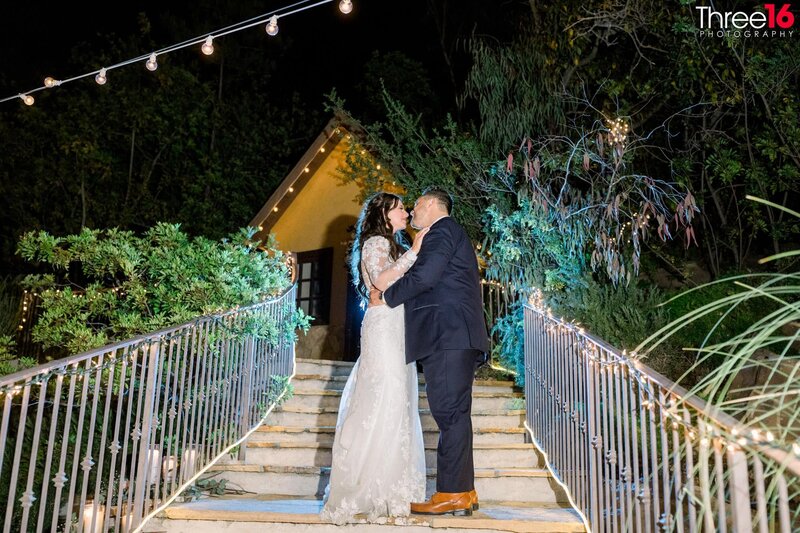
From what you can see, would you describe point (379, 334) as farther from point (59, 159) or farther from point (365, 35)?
point (365, 35)

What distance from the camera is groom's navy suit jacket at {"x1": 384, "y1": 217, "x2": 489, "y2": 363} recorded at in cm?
372

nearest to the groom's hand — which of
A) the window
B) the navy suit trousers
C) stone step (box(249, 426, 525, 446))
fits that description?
the navy suit trousers

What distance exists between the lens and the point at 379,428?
3.73 m

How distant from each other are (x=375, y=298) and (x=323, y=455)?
1684 mm

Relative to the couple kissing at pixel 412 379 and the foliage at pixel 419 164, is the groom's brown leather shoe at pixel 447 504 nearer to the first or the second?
the couple kissing at pixel 412 379

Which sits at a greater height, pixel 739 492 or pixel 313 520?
pixel 739 492

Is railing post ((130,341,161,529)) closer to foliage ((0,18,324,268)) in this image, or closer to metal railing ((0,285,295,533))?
metal railing ((0,285,295,533))

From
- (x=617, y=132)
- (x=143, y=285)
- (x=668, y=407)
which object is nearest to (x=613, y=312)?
(x=617, y=132)

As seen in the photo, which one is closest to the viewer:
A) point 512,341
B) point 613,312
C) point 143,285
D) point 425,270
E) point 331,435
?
point 425,270

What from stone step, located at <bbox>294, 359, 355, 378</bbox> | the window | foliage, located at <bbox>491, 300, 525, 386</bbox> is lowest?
stone step, located at <bbox>294, 359, 355, 378</bbox>

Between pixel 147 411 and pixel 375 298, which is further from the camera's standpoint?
pixel 375 298

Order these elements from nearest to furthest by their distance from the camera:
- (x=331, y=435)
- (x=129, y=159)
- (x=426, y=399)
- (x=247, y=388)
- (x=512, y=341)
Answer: (x=247, y=388)
(x=331, y=435)
(x=426, y=399)
(x=512, y=341)
(x=129, y=159)

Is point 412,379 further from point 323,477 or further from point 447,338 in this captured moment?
point 323,477

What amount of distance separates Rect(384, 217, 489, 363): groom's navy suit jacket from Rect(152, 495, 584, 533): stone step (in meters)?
0.94
